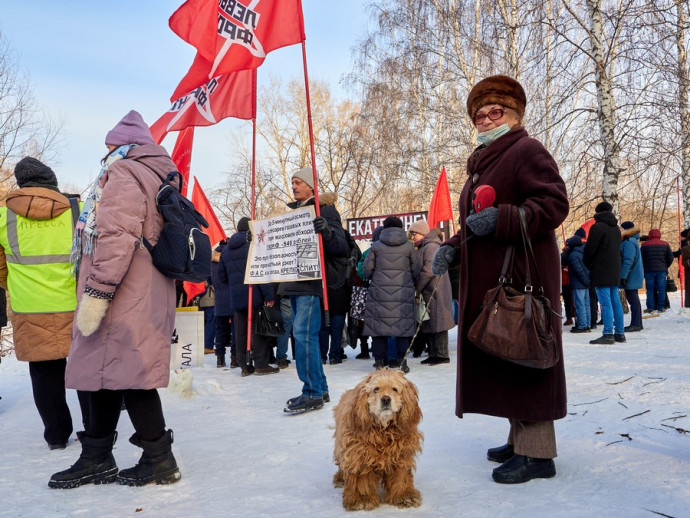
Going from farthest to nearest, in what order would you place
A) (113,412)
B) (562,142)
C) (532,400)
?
(562,142), (113,412), (532,400)

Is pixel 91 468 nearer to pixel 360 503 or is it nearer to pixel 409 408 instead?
pixel 360 503

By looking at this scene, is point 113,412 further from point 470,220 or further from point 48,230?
point 470,220

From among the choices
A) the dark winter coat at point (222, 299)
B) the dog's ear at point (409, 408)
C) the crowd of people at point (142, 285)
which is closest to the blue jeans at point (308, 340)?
the crowd of people at point (142, 285)

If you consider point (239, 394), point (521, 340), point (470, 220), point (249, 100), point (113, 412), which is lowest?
point (239, 394)

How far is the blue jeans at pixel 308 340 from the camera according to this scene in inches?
203

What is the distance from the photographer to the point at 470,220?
3109 mm

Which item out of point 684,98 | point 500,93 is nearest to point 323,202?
point 500,93

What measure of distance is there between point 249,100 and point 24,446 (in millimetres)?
4697

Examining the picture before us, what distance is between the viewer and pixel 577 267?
10.9 m

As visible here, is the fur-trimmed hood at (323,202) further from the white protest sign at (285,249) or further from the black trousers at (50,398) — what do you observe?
the black trousers at (50,398)

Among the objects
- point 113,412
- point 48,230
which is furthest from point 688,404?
point 48,230

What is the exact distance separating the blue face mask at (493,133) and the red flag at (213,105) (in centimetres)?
424

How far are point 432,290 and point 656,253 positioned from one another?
7.93 m

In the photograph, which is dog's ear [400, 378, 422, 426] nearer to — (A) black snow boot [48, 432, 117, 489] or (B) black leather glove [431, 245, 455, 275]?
(B) black leather glove [431, 245, 455, 275]
